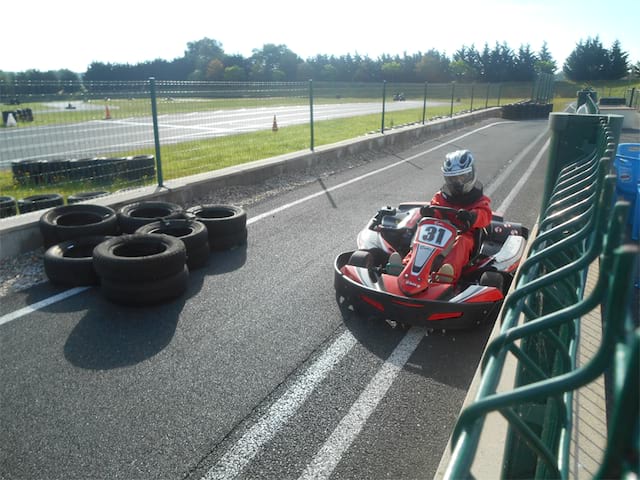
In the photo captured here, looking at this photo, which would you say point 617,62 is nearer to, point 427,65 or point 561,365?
point 427,65

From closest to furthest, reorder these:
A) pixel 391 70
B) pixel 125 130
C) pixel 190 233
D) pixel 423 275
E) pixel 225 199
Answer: pixel 423 275
pixel 190 233
pixel 225 199
pixel 125 130
pixel 391 70

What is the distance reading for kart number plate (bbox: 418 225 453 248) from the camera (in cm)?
449

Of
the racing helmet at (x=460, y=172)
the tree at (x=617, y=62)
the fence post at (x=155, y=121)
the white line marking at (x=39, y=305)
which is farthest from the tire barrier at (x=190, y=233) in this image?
the tree at (x=617, y=62)

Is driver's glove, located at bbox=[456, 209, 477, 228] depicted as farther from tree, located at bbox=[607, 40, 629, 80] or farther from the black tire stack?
tree, located at bbox=[607, 40, 629, 80]

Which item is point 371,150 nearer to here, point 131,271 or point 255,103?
point 255,103

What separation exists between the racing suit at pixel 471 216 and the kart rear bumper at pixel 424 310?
0.54 metres

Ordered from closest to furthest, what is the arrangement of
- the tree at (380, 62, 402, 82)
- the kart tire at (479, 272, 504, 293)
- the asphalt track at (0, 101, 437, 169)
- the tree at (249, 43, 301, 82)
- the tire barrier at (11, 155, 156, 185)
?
the kart tire at (479, 272, 504, 293) < the asphalt track at (0, 101, 437, 169) < the tire barrier at (11, 155, 156, 185) < the tree at (249, 43, 301, 82) < the tree at (380, 62, 402, 82)

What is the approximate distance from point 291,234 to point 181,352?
10.2 feet

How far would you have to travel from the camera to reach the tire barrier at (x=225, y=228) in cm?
599

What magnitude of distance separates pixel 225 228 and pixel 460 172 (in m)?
2.69

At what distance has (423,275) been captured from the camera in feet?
13.8

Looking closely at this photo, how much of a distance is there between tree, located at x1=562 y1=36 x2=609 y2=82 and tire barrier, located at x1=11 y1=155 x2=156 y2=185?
86.3m

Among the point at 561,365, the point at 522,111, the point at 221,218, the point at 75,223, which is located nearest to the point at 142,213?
the point at 75,223

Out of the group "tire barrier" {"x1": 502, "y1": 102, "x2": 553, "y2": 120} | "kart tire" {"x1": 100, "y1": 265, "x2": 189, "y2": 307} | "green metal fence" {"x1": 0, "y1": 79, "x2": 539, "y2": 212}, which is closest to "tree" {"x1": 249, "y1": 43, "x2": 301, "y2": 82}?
"tire barrier" {"x1": 502, "y1": 102, "x2": 553, "y2": 120}
